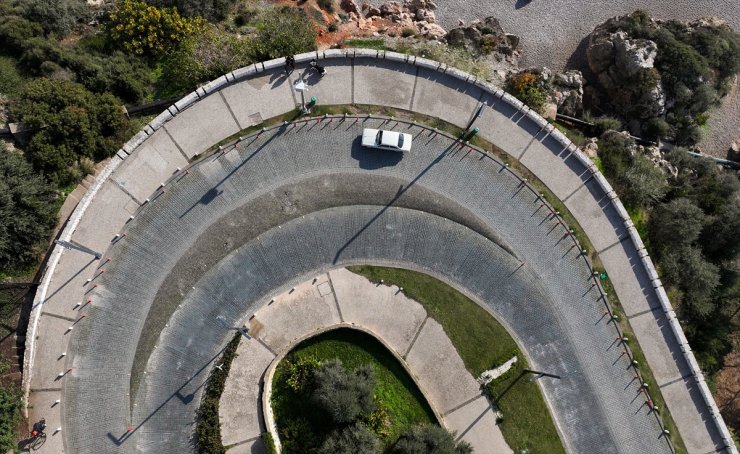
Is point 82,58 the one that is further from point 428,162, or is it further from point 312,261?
point 428,162

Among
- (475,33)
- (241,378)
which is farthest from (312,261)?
(475,33)

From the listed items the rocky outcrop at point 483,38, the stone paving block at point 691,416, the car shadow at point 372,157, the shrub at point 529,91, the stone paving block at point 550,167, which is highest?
the rocky outcrop at point 483,38

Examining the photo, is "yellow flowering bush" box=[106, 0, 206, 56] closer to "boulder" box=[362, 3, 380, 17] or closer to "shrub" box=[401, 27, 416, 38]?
"boulder" box=[362, 3, 380, 17]

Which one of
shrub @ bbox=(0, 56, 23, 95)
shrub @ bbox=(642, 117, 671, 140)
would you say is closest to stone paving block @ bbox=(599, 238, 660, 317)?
shrub @ bbox=(642, 117, 671, 140)

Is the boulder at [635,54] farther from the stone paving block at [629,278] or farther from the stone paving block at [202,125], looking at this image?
the stone paving block at [202,125]

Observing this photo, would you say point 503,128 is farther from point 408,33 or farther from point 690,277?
point 690,277

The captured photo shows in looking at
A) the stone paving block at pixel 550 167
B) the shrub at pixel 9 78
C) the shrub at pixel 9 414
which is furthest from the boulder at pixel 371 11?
the shrub at pixel 9 414

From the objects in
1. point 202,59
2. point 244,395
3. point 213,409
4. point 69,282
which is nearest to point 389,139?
point 202,59
